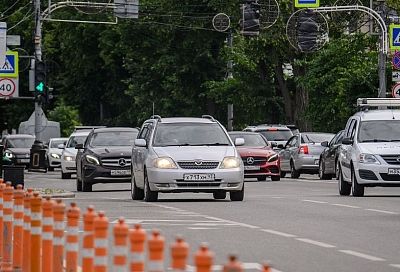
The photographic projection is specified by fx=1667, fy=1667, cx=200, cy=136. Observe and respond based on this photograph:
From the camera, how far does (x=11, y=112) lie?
10038cm

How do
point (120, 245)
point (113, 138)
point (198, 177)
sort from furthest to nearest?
point (113, 138), point (198, 177), point (120, 245)

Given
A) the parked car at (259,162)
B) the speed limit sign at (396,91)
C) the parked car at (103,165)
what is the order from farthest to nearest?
the parked car at (259,162) → the speed limit sign at (396,91) → the parked car at (103,165)

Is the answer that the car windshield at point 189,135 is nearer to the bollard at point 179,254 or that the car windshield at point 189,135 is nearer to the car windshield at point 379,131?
the car windshield at point 379,131

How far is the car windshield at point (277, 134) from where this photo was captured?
188 feet

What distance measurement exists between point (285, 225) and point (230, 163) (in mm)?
7353

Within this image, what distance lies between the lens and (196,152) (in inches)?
1152

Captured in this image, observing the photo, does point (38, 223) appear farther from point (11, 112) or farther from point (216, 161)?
point (11, 112)

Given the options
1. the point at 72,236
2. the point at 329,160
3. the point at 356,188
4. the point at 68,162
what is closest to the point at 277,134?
the point at 68,162

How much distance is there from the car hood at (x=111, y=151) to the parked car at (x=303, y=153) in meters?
12.8

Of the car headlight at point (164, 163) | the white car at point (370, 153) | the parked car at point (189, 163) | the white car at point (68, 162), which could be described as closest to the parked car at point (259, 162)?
the white car at point (68, 162)

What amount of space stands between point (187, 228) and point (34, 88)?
119ft

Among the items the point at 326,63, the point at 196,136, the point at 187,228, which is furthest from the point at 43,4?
the point at 187,228

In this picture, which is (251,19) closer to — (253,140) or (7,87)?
(253,140)

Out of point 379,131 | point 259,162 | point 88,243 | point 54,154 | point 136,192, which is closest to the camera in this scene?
point 88,243
